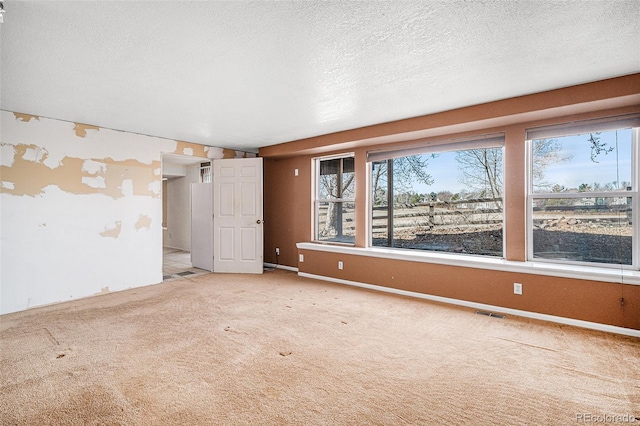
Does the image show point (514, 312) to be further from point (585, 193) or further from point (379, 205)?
point (379, 205)

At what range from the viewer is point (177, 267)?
21.2ft

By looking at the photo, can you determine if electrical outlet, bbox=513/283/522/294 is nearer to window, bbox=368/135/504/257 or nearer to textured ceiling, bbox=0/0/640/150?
A: window, bbox=368/135/504/257

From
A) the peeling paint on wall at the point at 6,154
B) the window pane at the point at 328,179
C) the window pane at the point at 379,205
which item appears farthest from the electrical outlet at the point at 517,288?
the peeling paint on wall at the point at 6,154

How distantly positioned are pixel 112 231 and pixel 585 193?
20.3 ft

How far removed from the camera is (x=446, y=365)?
7.98 ft

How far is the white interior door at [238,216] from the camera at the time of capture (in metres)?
5.82

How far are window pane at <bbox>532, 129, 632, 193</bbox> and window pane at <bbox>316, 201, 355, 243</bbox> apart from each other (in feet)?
9.02

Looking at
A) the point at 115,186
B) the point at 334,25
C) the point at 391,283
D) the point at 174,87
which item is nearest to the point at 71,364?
the point at 174,87

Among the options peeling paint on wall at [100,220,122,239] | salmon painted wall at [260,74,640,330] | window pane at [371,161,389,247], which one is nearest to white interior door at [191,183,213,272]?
peeling paint on wall at [100,220,122,239]

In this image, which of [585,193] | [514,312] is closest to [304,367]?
[514,312]

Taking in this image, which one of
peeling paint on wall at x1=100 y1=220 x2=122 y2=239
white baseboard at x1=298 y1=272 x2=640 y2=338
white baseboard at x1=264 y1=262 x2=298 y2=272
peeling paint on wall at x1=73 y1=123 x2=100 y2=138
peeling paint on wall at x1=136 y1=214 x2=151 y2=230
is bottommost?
white baseboard at x1=298 y1=272 x2=640 y2=338

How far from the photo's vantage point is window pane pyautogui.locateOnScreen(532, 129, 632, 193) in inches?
126

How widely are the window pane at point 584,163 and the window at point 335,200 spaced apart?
2.71 m

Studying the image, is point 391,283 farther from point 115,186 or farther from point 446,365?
point 115,186
